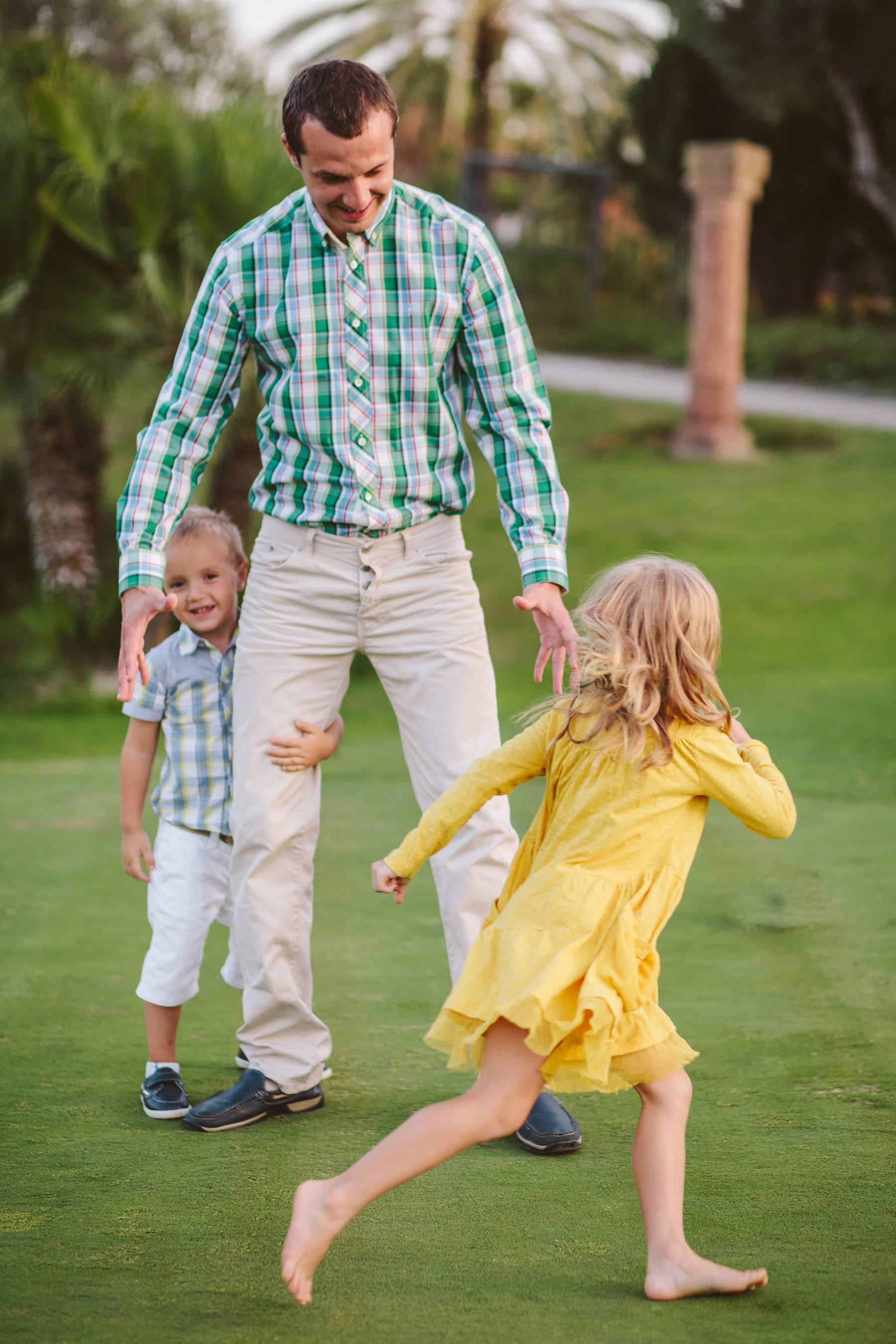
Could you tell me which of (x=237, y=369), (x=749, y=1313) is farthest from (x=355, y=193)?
(x=749, y=1313)

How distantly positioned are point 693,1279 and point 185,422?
6.32 ft

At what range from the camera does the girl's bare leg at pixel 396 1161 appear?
7.06 feet

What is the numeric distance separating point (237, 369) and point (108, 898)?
244cm

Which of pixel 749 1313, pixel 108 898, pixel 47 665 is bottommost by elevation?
pixel 47 665

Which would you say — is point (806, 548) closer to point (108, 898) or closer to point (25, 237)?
point (25, 237)

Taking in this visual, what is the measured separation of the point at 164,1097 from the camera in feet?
10.0

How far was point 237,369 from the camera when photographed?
303 cm

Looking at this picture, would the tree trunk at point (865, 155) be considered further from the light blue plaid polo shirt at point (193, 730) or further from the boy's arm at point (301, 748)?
the boy's arm at point (301, 748)

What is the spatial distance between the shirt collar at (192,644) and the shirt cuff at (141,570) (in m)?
0.37

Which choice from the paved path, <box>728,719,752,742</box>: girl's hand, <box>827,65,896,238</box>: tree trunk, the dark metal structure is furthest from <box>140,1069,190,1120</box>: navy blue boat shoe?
<box>827,65,896,238</box>: tree trunk

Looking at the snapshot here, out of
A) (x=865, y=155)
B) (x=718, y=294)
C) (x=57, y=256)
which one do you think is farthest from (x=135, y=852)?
(x=865, y=155)

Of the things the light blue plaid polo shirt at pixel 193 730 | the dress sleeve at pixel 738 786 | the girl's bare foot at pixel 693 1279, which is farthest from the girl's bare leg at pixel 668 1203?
the light blue plaid polo shirt at pixel 193 730

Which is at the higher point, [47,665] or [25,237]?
[25,237]

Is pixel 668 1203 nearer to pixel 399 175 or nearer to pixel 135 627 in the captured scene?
pixel 135 627
